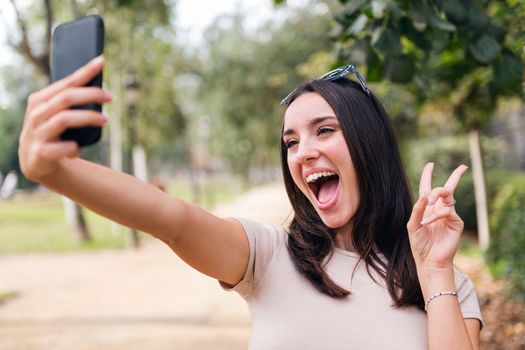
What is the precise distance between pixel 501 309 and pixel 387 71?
399cm

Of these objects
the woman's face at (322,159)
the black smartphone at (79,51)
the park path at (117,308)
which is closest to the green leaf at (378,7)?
the woman's face at (322,159)

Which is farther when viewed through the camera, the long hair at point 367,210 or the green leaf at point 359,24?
the green leaf at point 359,24

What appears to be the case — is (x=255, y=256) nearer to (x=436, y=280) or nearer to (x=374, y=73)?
(x=436, y=280)

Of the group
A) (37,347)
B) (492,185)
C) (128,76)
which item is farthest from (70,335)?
(492,185)

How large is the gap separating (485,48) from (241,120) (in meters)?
16.8

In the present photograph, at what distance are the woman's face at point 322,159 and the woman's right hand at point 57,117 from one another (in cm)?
92

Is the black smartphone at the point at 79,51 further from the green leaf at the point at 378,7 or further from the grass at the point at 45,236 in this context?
the grass at the point at 45,236

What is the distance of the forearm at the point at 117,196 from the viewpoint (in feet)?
3.51

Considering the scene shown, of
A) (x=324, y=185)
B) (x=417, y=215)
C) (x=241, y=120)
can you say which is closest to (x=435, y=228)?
(x=417, y=215)

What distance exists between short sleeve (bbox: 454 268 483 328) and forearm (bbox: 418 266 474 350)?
9 cm

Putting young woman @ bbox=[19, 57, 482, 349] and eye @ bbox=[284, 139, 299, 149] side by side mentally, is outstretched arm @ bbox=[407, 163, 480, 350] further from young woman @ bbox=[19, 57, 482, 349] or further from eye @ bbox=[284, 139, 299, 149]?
eye @ bbox=[284, 139, 299, 149]

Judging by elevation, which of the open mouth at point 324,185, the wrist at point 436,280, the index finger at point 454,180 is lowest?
the wrist at point 436,280

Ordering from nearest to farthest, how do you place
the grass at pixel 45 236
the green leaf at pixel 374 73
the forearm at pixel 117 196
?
the forearm at pixel 117 196, the green leaf at pixel 374 73, the grass at pixel 45 236

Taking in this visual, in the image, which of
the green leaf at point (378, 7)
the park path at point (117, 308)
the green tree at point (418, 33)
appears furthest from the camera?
the park path at point (117, 308)
